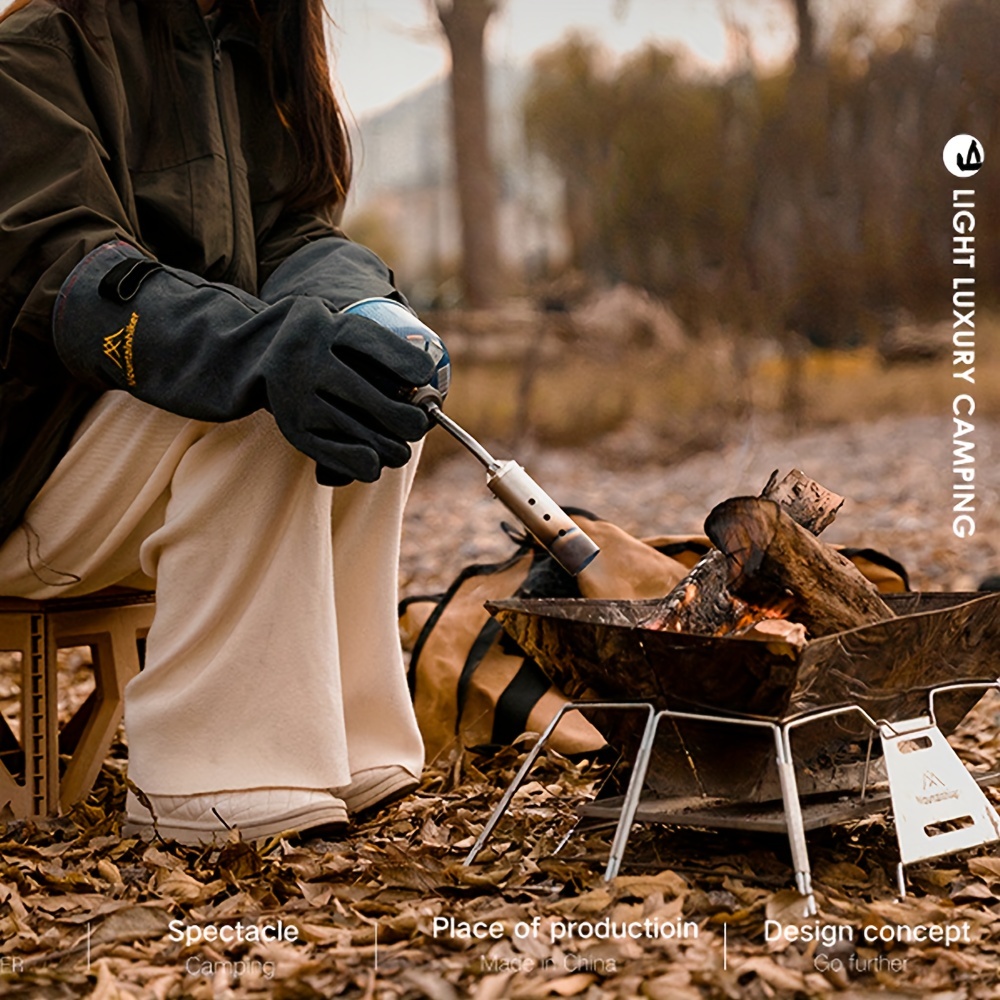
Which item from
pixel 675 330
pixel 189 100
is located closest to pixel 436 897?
pixel 189 100

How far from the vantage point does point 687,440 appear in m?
9.62

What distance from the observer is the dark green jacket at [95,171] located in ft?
7.37

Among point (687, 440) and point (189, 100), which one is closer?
point (189, 100)

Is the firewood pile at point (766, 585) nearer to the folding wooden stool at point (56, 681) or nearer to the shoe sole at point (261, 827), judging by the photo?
the shoe sole at point (261, 827)

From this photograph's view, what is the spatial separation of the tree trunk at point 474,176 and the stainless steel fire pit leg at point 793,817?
33.8 ft

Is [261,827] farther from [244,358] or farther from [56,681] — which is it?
[244,358]

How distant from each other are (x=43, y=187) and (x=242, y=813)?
1.09 meters

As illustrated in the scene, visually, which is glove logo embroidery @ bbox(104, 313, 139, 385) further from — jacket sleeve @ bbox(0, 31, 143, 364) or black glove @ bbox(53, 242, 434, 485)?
jacket sleeve @ bbox(0, 31, 143, 364)

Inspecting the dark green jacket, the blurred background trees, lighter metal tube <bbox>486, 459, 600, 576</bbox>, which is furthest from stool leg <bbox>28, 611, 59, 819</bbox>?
the blurred background trees

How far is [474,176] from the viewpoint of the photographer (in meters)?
12.7

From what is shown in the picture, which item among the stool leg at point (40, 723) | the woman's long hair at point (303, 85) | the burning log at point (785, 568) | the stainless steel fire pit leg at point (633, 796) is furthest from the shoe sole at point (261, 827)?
the woman's long hair at point (303, 85)

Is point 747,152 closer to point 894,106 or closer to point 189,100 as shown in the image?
point 894,106

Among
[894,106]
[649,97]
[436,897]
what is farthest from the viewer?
[649,97]

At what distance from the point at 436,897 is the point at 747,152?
10890 mm
